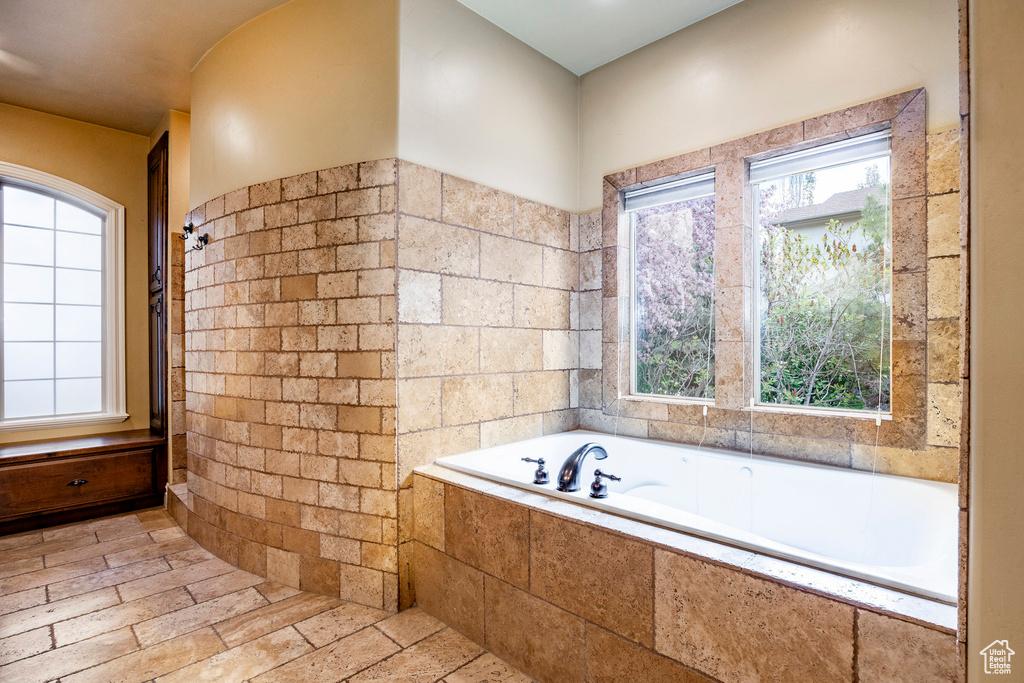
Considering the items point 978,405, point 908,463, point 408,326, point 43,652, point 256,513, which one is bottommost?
point 43,652

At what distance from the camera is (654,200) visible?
10.1 ft

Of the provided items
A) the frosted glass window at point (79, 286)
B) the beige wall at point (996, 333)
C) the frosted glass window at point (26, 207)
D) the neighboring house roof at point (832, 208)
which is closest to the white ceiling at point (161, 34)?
the frosted glass window at point (26, 207)

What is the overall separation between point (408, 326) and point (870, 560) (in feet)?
7.02

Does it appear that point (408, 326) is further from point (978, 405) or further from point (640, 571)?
point (978, 405)

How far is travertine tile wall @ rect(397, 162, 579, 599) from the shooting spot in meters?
2.37

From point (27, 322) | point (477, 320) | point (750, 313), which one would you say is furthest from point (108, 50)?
point (750, 313)

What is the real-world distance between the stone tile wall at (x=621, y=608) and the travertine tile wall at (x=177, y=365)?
8.00ft

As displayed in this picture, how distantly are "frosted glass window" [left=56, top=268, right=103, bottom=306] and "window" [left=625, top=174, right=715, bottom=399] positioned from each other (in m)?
4.18

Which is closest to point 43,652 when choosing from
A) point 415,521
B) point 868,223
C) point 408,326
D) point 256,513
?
point 256,513

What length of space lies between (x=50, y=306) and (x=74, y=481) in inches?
55.2

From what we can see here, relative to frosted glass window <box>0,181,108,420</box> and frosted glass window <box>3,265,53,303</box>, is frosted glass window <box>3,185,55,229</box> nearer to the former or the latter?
frosted glass window <box>0,181,108,420</box>

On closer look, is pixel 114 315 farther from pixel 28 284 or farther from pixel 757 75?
pixel 757 75

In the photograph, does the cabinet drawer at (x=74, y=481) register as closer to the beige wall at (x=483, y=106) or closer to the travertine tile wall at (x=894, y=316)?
the beige wall at (x=483, y=106)

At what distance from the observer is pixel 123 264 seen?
162 inches
